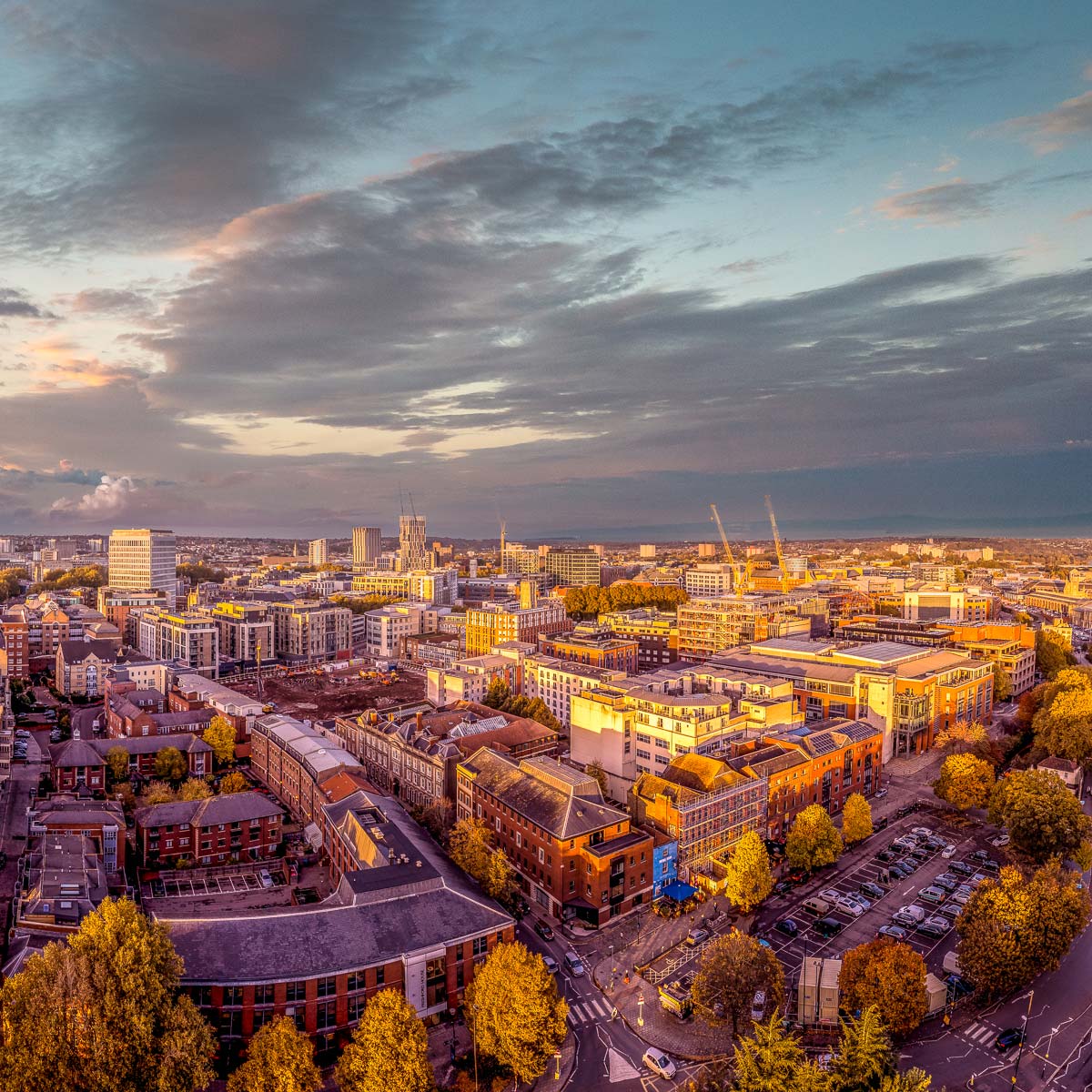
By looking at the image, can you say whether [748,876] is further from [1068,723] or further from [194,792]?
[1068,723]

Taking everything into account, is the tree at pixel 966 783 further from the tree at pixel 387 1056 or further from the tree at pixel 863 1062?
the tree at pixel 387 1056

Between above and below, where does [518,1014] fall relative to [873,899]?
above

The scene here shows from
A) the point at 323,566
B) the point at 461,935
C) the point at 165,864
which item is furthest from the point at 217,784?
the point at 323,566

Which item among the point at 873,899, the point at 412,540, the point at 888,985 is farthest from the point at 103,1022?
the point at 412,540

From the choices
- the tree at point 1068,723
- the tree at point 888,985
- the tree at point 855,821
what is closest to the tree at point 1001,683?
the tree at point 1068,723

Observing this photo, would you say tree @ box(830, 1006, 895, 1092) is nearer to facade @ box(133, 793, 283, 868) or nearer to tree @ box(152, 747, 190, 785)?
facade @ box(133, 793, 283, 868)

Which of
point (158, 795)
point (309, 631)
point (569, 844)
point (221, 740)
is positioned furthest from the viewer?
point (309, 631)

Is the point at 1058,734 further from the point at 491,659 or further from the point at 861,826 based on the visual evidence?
the point at 491,659

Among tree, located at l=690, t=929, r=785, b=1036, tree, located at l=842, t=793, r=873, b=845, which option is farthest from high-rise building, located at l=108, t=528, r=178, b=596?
tree, located at l=690, t=929, r=785, b=1036
